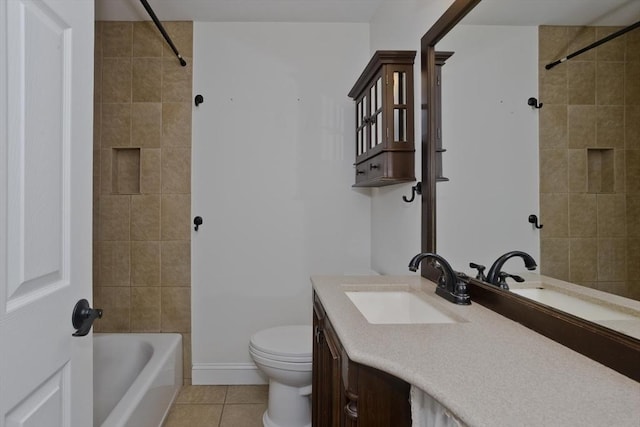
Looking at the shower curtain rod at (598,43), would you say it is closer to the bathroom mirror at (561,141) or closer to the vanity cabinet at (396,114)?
the bathroom mirror at (561,141)

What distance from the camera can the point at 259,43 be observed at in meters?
2.55

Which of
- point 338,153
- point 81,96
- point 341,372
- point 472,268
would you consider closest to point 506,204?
point 472,268

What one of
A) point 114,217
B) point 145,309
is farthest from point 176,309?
point 114,217

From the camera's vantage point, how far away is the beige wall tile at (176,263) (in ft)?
8.29

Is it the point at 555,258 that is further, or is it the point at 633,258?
the point at 555,258

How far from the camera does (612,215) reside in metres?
0.80

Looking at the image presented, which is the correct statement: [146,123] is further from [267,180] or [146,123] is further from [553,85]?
[553,85]

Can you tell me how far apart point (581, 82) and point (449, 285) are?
745 millimetres

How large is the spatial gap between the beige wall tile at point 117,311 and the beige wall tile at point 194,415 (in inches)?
27.0

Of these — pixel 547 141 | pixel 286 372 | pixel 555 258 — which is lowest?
pixel 286 372

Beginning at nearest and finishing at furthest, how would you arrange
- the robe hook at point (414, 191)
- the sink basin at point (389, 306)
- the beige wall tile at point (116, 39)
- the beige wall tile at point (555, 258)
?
the beige wall tile at point (555, 258) < the sink basin at point (389, 306) < the robe hook at point (414, 191) < the beige wall tile at point (116, 39)

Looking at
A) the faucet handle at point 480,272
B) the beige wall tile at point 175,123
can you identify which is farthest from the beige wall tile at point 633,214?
the beige wall tile at point 175,123

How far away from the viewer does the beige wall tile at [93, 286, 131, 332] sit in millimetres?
2537

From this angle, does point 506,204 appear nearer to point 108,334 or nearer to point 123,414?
point 123,414
